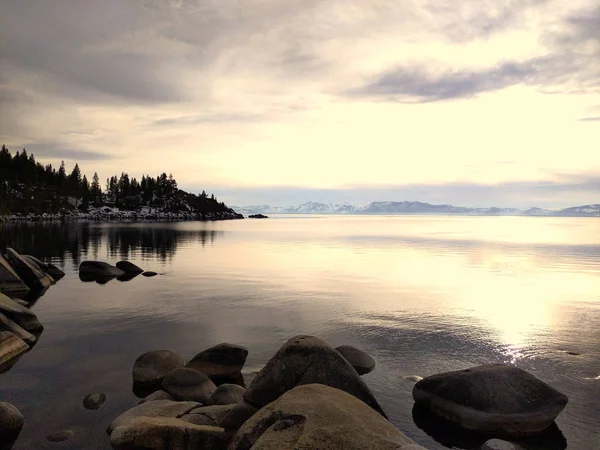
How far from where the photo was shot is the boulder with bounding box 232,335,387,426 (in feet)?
34.0

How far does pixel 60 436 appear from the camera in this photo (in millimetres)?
10281

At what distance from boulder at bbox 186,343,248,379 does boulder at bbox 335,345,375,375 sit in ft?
12.3

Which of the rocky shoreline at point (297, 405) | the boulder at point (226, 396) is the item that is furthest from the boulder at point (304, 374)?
the boulder at point (226, 396)

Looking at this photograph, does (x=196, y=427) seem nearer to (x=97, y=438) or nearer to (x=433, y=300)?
(x=97, y=438)

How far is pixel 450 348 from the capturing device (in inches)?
691

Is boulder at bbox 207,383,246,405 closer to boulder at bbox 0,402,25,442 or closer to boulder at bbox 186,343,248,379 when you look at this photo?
boulder at bbox 186,343,248,379

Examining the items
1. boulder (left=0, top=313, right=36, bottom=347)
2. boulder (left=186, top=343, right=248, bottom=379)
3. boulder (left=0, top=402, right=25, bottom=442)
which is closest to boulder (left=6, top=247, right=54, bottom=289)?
boulder (left=0, top=313, right=36, bottom=347)

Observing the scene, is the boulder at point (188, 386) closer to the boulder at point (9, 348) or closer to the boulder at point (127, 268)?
the boulder at point (9, 348)

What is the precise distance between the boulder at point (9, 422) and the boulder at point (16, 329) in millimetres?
7679

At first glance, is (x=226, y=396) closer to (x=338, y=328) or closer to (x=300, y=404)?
(x=300, y=404)

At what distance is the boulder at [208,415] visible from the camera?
32.4 ft

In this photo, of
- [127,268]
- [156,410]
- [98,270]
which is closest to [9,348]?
[156,410]

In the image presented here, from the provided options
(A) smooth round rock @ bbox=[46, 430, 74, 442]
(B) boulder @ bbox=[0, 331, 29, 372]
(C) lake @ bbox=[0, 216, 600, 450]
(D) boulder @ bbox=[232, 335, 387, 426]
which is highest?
(D) boulder @ bbox=[232, 335, 387, 426]

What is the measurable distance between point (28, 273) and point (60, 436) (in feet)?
84.1
